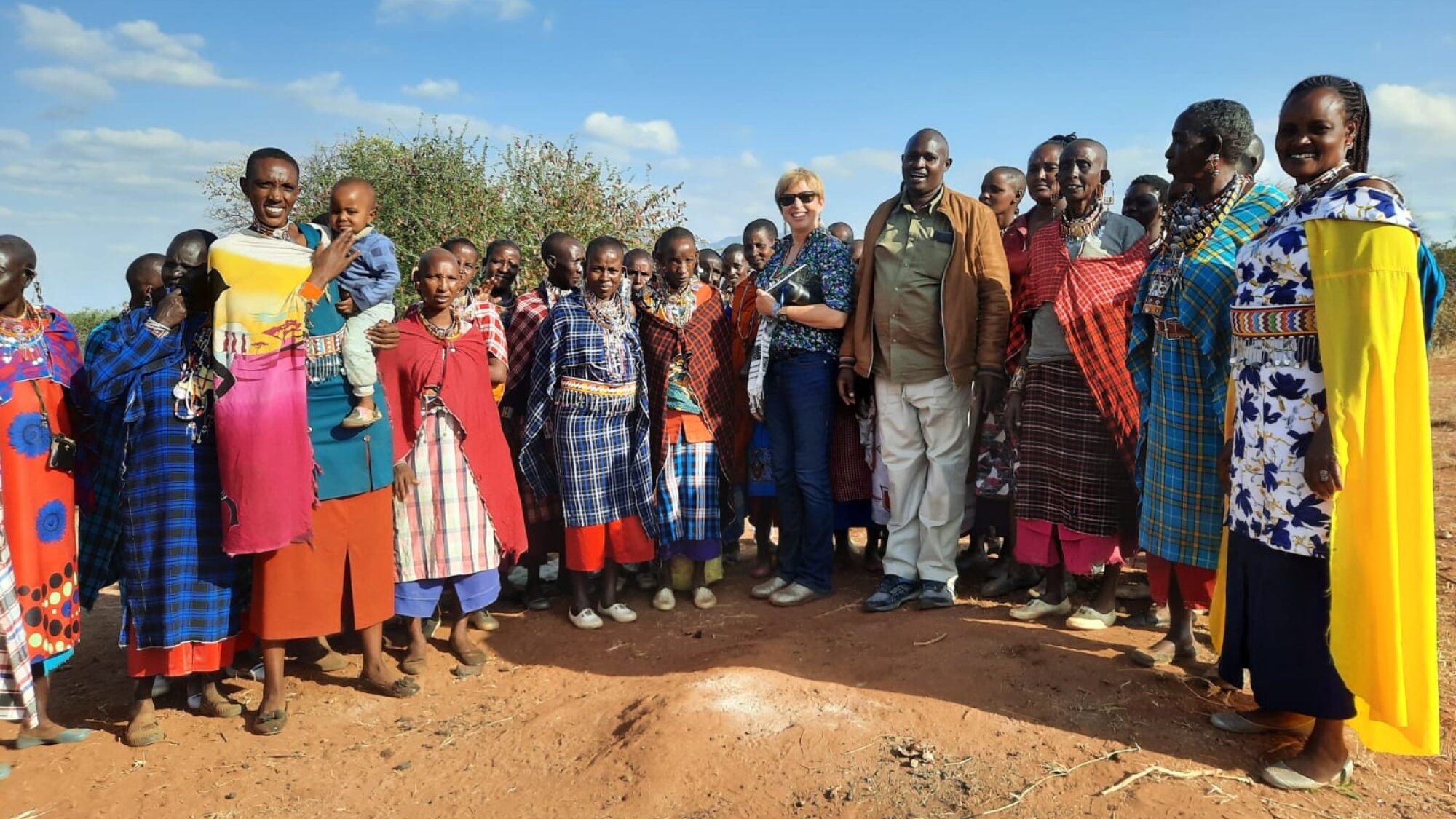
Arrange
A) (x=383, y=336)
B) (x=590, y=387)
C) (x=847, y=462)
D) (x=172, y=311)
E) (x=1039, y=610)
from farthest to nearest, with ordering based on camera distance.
Result: (x=847, y=462)
(x=590, y=387)
(x=1039, y=610)
(x=383, y=336)
(x=172, y=311)

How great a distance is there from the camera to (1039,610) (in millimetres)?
4285

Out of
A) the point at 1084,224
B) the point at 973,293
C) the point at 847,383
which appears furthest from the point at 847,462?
the point at 1084,224

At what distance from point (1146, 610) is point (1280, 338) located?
1.97 meters

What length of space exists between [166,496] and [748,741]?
2497 mm

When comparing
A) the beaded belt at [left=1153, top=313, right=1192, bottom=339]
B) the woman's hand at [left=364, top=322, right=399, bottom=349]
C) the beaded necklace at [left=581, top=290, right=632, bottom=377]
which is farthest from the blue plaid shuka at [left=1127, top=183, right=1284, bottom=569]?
the woman's hand at [left=364, top=322, right=399, bottom=349]

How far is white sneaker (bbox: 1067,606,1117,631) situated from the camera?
4121mm

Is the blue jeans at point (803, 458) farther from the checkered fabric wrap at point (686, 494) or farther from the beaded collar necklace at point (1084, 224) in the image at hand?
the beaded collar necklace at point (1084, 224)

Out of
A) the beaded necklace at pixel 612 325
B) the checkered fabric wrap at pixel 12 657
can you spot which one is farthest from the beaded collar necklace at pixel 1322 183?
the checkered fabric wrap at pixel 12 657

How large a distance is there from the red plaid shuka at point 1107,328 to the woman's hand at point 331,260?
9.94ft

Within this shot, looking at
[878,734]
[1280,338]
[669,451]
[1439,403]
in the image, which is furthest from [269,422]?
[1439,403]

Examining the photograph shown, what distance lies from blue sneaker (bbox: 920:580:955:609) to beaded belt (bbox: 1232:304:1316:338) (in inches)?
79.5

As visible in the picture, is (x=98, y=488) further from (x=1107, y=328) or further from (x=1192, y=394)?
(x=1192, y=394)

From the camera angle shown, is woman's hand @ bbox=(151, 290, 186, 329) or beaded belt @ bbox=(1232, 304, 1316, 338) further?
woman's hand @ bbox=(151, 290, 186, 329)

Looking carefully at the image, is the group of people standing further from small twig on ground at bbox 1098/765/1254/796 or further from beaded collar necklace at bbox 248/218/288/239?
small twig on ground at bbox 1098/765/1254/796
